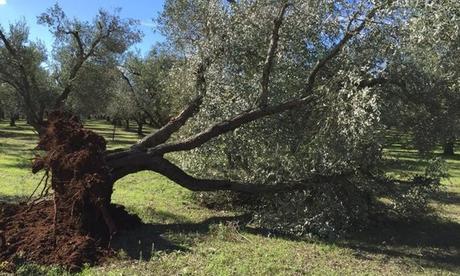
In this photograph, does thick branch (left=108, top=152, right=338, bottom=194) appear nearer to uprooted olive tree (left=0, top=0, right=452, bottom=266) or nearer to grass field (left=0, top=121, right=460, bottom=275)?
uprooted olive tree (left=0, top=0, right=452, bottom=266)

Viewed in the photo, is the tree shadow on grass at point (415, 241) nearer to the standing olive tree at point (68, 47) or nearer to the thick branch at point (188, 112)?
the thick branch at point (188, 112)

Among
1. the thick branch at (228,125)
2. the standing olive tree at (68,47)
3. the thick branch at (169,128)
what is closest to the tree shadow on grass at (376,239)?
the thick branch at (228,125)

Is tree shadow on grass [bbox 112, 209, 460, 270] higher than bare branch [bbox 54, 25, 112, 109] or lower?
lower

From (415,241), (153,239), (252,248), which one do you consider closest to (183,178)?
(153,239)

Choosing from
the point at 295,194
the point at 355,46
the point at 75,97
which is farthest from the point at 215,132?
the point at 75,97

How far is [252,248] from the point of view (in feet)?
29.2

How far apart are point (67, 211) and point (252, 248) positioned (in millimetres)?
3164

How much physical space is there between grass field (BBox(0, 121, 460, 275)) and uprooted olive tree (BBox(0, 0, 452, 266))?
61 cm

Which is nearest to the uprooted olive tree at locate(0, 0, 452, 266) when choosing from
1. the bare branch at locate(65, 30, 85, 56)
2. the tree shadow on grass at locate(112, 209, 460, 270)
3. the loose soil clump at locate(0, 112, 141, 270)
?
the loose soil clump at locate(0, 112, 141, 270)

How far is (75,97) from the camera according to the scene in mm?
31141

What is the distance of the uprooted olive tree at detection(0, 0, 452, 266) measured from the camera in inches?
347

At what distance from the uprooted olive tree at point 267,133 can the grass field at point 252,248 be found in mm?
609

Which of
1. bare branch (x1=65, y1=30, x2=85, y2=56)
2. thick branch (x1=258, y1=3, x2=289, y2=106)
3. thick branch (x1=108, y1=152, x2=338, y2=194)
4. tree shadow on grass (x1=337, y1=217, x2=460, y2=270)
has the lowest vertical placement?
tree shadow on grass (x1=337, y1=217, x2=460, y2=270)

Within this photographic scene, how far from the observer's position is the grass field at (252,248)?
7.67 m
